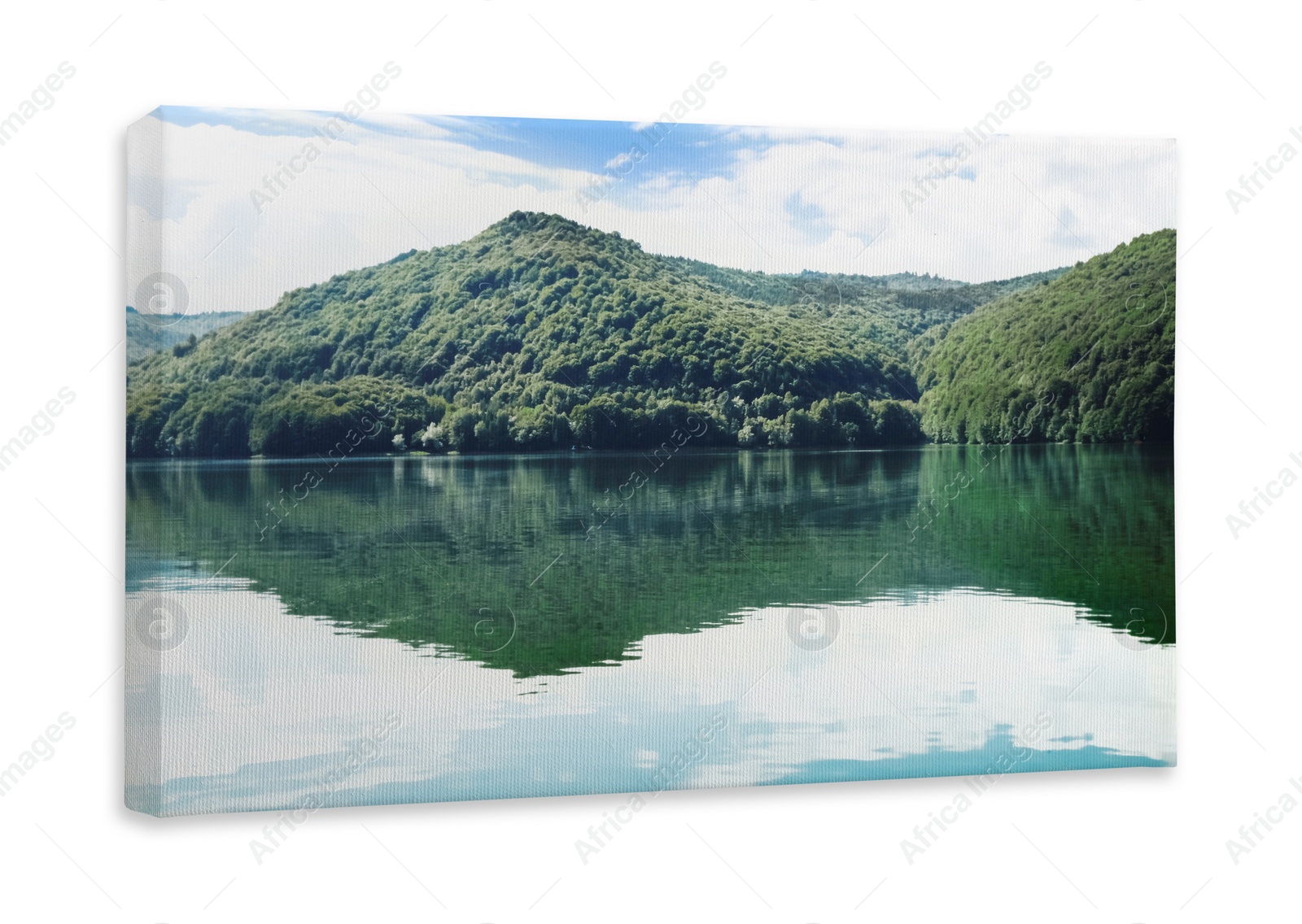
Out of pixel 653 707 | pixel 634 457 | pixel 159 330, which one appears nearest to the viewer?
pixel 159 330

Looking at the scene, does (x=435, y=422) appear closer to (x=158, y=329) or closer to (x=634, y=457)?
(x=634, y=457)

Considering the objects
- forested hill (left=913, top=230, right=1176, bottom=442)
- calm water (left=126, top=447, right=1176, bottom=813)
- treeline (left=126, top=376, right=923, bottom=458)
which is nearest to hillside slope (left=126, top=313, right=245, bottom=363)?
treeline (left=126, top=376, right=923, bottom=458)

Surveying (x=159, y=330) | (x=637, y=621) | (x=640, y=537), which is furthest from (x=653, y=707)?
(x=159, y=330)

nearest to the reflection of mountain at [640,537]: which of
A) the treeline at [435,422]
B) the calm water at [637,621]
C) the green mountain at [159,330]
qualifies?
the calm water at [637,621]

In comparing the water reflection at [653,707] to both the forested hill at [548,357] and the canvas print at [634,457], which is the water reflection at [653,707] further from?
the forested hill at [548,357]

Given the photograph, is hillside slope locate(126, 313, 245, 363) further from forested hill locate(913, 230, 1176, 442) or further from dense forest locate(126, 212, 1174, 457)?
forested hill locate(913, 230, 1176, 442)
